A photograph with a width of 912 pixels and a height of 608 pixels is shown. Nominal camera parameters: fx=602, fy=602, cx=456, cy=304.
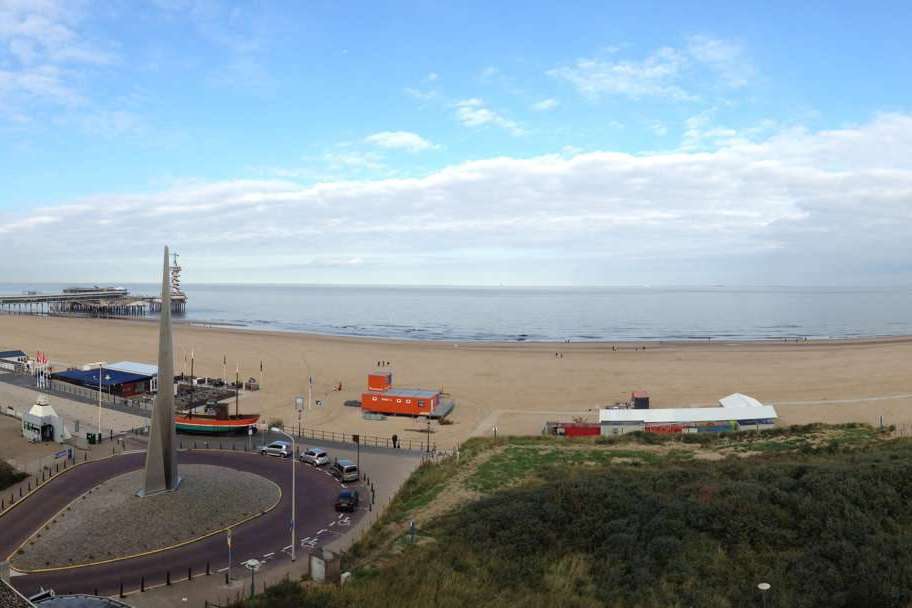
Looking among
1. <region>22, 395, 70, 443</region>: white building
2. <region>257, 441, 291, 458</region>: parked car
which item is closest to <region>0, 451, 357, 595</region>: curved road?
<region>257, 441, 291, 458</region>: parked car

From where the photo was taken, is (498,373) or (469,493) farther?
(498,373)

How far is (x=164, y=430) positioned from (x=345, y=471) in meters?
7.95

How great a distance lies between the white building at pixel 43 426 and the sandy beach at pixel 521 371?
41.7ft

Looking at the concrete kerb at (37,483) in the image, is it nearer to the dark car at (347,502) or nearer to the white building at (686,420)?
the dark car at (347,502)

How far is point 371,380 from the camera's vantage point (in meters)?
47.1

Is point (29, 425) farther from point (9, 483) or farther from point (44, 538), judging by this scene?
point (44, 538)

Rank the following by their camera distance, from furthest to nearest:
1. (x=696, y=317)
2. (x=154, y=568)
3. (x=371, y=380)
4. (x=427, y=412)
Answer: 1. (x=696, y=317)
2. (x=371, y=380)
3. (x=427, y=412)
4. (x=154, y=568)

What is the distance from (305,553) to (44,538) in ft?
29.9

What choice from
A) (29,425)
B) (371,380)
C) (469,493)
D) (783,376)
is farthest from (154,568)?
(783,376)

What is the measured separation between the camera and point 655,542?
16.5 m

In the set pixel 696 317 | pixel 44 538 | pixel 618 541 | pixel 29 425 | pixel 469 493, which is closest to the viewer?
pixel 618 541

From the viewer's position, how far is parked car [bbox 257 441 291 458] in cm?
3225

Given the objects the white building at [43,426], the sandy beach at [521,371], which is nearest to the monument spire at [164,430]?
the white building at [43,426]

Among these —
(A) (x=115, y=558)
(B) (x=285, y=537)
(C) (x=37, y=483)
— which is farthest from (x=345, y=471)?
(C) (x=37, y=483)
